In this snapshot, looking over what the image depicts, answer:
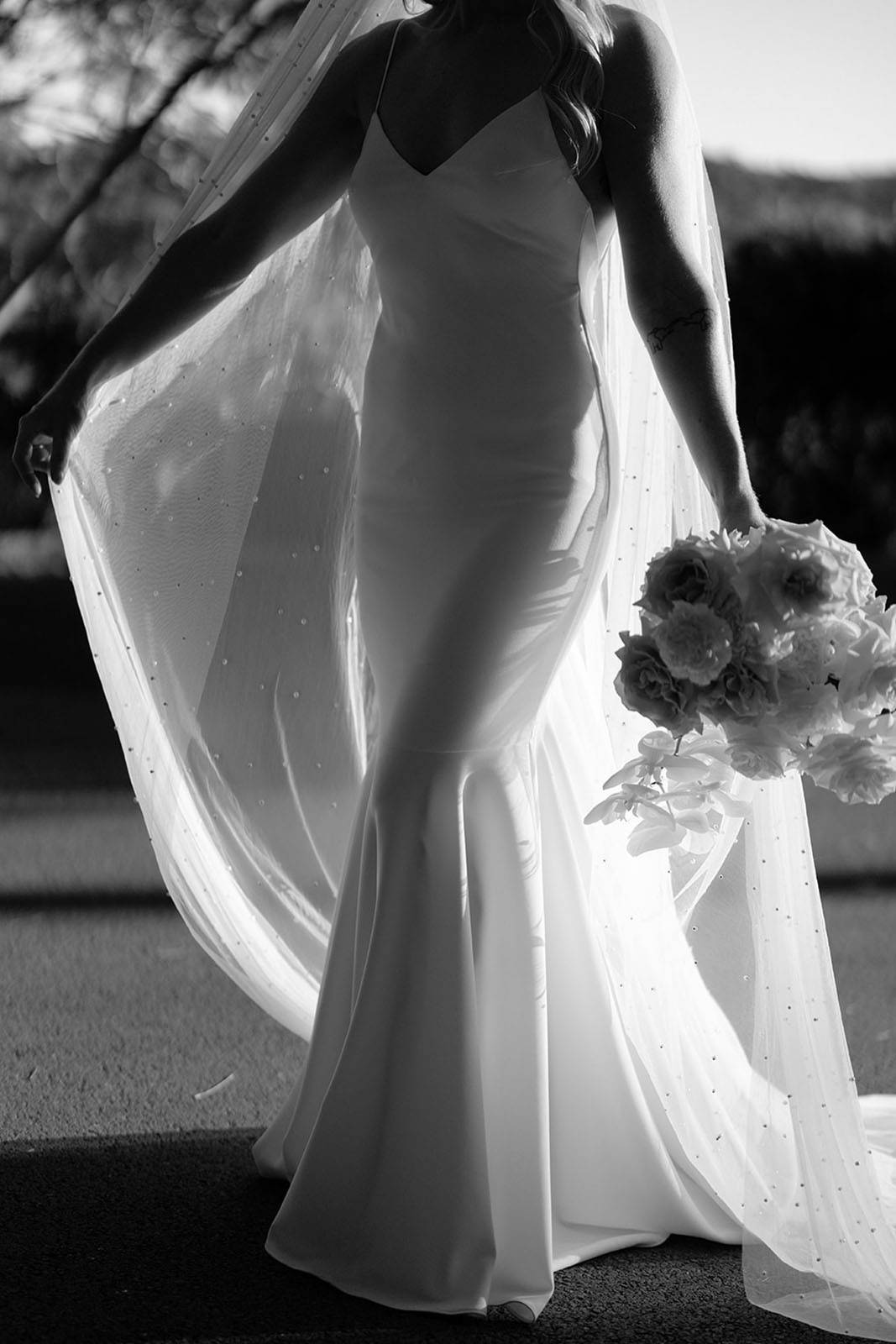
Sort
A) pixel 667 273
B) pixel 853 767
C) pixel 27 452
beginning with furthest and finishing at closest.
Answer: pixel 27 452 → pixel 667 273 → pixel 853 767

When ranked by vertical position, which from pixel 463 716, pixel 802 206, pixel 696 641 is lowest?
pixel 802 206

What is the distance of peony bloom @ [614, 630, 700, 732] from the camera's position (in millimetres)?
1933

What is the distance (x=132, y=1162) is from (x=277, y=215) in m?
1.63

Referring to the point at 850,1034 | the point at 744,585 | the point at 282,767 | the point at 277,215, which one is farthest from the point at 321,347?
the point at 850,1034

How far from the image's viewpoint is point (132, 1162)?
8.80 ft

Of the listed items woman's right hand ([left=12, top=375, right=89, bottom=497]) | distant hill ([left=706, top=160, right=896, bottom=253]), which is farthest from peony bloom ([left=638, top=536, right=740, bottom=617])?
distant hill ([left=706, top=160, right=896, bottom=253])

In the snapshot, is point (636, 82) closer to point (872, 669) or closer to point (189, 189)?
point (872, 669)

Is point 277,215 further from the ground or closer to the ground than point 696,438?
further from the ground

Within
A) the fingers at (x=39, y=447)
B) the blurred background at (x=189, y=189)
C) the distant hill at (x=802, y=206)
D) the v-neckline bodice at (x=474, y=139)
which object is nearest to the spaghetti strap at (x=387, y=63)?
the v-neckline bodice at (x=474, y=139)

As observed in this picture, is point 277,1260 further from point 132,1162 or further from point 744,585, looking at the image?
point 744,585

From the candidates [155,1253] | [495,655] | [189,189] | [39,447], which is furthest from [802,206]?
[155,1253]

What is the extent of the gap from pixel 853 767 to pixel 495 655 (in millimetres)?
536

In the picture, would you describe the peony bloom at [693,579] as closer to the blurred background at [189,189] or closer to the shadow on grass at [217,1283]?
the shadow on grass at [217,1283]

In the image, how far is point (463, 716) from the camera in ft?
7.34
